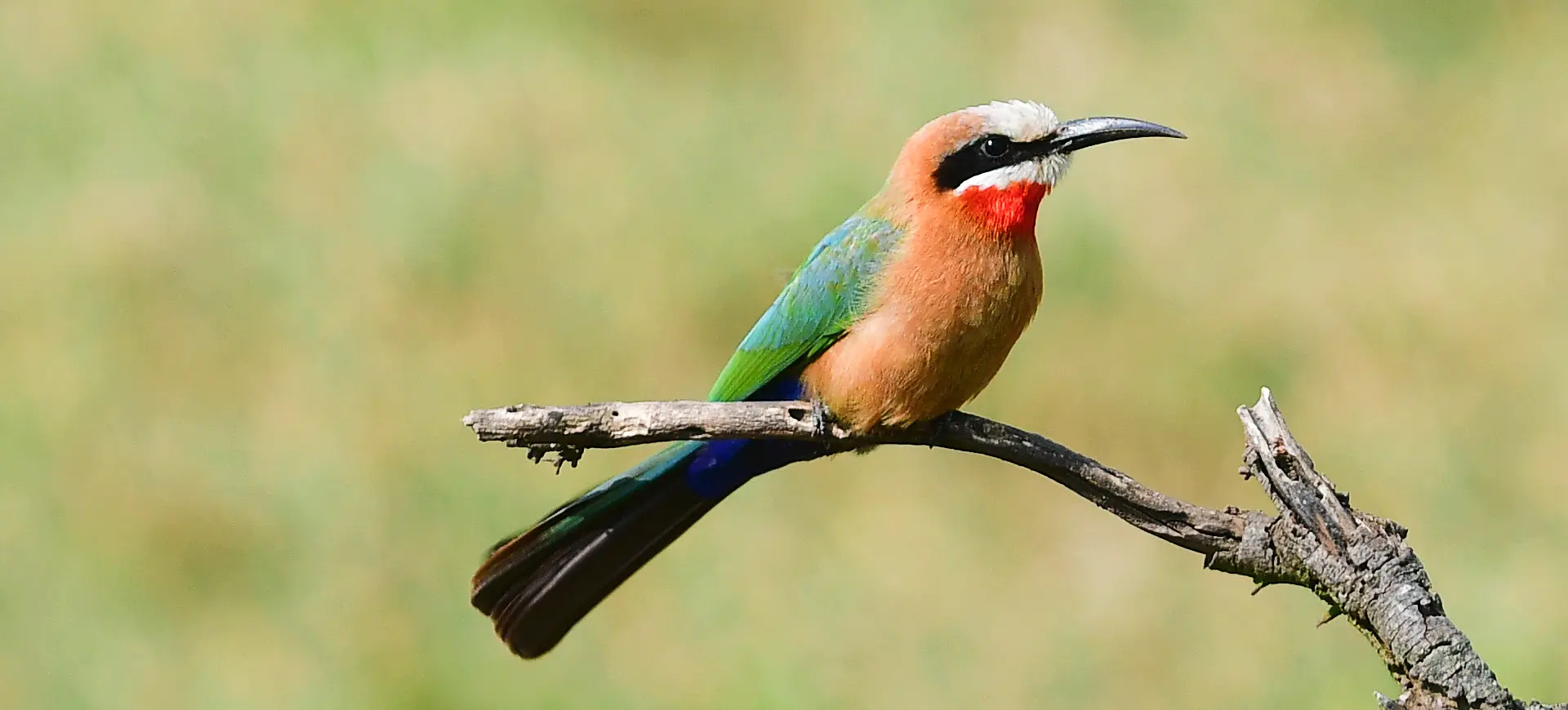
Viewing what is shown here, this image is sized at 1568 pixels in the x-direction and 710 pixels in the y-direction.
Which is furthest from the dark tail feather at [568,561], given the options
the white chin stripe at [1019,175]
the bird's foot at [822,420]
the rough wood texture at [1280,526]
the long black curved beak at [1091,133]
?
the long black curved beak at [1091,133]

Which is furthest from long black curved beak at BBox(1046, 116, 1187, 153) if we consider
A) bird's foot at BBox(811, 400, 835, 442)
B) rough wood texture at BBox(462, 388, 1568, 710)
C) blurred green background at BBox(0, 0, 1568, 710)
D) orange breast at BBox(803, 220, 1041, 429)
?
blurred green background at BBox(0, 0, 1568, 710)

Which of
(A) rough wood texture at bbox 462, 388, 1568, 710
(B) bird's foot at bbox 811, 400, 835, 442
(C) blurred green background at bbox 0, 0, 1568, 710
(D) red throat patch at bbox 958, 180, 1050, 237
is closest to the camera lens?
(A) rough wood texture at bbox 462, 388, 1568, 710

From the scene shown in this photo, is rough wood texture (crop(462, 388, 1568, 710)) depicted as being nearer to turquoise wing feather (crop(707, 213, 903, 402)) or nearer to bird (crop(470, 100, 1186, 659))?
bird (crop(470, 100, 1186, 659))

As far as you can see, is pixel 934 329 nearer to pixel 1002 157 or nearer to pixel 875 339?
pixel 875 339

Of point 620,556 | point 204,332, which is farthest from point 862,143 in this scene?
point 620,556

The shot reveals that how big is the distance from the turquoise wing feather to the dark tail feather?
230 millimetres

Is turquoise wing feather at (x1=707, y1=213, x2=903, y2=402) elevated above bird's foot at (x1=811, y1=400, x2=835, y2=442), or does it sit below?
above

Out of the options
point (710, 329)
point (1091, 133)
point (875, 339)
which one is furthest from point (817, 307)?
point (710, 329)

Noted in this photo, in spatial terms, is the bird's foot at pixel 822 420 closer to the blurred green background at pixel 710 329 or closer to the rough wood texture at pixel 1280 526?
the rough wood texture at pixel 1280 526

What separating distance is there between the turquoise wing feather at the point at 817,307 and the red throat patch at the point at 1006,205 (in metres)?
0.14

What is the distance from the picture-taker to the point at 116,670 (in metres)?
4.02

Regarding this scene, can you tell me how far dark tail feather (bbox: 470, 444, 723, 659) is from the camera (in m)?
2.78

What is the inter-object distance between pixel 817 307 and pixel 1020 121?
1.48ft

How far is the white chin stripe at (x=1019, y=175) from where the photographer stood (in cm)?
290
